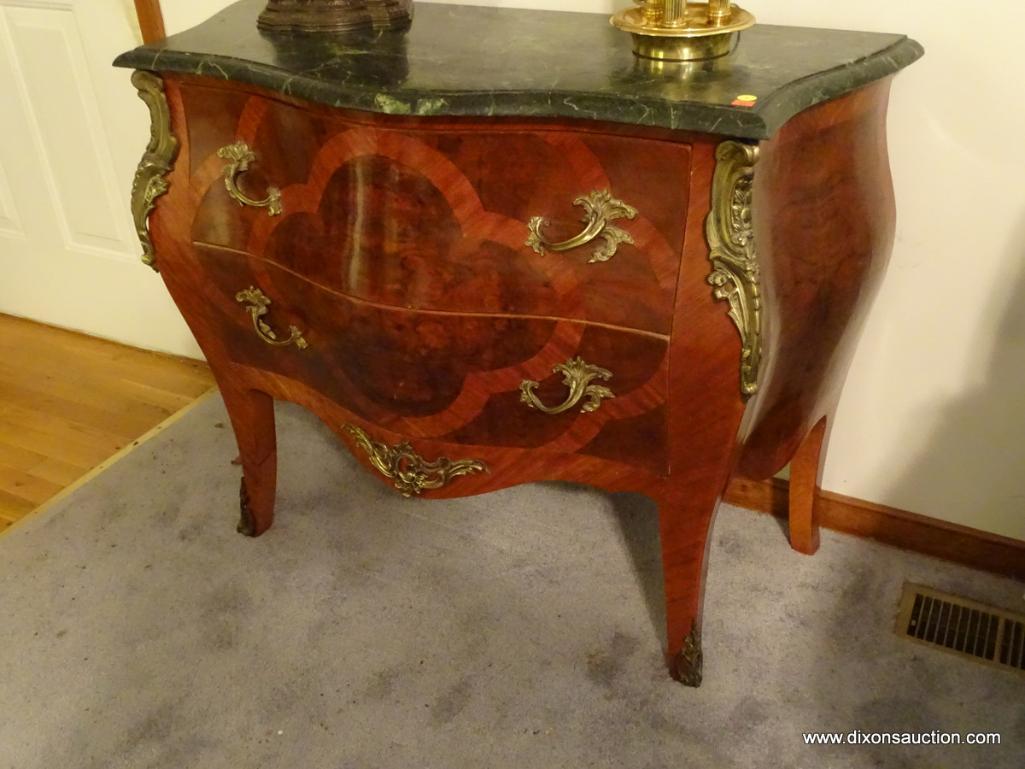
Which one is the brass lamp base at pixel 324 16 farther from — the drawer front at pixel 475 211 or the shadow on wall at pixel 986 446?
the shadow on wall at pixel 986 446

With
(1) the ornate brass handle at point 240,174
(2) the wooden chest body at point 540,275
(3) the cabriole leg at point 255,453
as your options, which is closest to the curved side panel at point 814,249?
(2) the wooden chest body at point 540,275

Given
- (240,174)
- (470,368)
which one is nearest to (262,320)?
(240,174)

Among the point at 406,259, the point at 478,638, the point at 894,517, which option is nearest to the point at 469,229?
the point at 406,259

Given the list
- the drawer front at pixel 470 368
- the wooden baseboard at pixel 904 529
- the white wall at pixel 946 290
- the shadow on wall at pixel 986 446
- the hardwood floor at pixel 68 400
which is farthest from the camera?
the hardwood floor at pixel 68 400

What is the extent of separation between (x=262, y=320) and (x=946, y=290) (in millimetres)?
1007

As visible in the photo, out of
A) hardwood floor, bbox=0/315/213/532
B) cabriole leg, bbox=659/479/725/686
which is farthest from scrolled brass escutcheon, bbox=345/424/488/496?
hardwood floor, bbox=0/315/213/532

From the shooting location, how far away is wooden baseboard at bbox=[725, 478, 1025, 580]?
1.48 meters

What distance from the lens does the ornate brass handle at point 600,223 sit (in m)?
0.96

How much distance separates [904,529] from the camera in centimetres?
153

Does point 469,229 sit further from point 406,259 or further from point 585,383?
point 585,383

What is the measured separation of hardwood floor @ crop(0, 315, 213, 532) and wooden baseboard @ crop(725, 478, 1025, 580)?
130 cm

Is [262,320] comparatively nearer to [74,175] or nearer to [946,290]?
[946,290]

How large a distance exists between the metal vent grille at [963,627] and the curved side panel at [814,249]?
0.37 metres

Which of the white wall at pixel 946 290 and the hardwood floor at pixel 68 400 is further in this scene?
the hardwood floor at pixel 68 400
